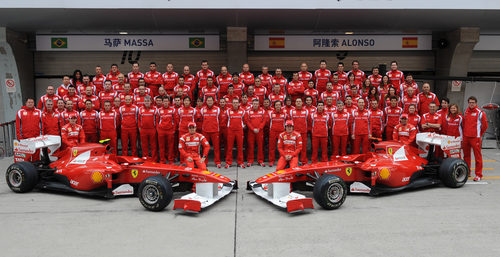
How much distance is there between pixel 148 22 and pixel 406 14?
8.32 m

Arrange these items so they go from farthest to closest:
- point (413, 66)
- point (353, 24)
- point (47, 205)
Result: point (413, 66)
point (353, 24)
point (47, 205)

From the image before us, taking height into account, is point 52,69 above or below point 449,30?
below

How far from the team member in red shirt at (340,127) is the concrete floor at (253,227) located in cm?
284

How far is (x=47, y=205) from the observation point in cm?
719

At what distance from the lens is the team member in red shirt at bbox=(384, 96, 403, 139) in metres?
10.5

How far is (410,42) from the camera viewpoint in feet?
49.1

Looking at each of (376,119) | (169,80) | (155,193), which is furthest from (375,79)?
(155,193)

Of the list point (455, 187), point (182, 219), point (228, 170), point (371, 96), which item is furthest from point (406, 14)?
point (182, 219)

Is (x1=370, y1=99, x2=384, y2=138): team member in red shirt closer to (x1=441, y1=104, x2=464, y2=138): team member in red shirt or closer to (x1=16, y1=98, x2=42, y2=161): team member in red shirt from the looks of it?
(x1=441, y1=104, x2=464, y2=138): team member in red shirt

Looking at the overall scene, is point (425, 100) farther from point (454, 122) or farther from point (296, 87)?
point (296, 87)

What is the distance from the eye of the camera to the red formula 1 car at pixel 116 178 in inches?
265

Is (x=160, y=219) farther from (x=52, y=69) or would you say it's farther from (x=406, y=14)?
(x=52, y=69)

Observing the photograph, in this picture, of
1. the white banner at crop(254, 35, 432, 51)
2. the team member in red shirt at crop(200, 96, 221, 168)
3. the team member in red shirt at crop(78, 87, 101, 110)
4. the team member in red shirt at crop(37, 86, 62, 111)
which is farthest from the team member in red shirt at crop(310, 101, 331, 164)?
the team member in red shirt at crop(37, 86, 62, 111)

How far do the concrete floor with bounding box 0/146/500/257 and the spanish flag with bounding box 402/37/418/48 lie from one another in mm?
8500
